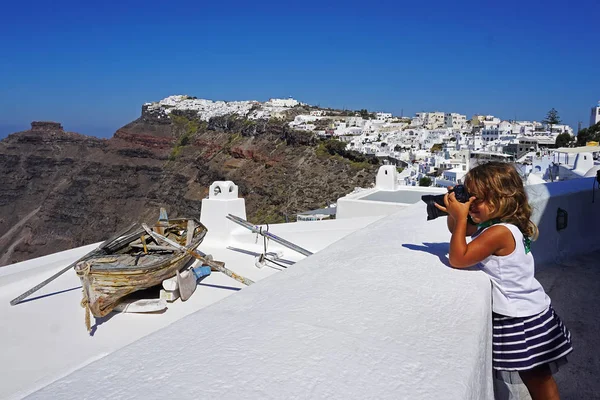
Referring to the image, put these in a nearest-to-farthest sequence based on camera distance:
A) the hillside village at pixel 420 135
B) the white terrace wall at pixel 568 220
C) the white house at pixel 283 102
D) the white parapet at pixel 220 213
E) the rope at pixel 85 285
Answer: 1. the white terrace wall at pixel 568 220
2. the rope at pixel 85 285
3. the white parapet at pixel 220 213
4. the hillside village at pixel 420 135
5. the white house at pixel 283 102

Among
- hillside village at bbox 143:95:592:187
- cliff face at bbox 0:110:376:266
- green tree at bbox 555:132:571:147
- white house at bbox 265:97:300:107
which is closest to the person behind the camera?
hillside village at bbox 143:95:592:187

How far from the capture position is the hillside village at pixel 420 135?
123ft

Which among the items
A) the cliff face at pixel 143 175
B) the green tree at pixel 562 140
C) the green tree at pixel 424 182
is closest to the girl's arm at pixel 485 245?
the green tree at pixel 424 182

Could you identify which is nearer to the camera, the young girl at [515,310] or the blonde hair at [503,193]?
the young girl at [515,310]

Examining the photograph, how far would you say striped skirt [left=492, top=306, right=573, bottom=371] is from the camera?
200 cm

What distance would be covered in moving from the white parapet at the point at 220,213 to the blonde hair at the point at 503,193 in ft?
18.2

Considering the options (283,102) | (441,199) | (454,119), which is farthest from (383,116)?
(441,199)

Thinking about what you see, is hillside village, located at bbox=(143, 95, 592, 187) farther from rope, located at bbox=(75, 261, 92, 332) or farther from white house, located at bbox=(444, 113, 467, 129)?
rope, located at bbox=(75, 261, 92, 332)

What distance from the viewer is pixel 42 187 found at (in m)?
71.1

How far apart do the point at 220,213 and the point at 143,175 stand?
7011 cm

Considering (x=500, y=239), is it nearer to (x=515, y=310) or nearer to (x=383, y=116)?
(x=515, y=310)

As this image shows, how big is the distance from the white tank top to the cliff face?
1700 inches

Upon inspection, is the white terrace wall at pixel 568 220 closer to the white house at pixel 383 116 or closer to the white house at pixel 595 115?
the white house at pixel 595 115

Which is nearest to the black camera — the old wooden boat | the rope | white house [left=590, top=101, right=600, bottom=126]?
the old wooden boat
